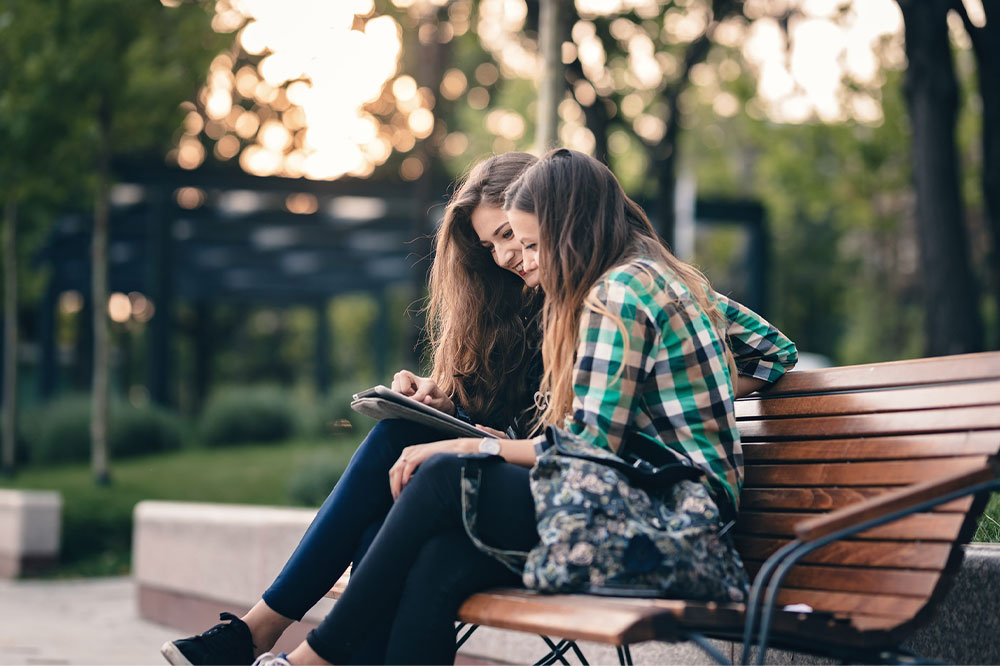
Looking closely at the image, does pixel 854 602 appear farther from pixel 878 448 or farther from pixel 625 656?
pixel 625 656

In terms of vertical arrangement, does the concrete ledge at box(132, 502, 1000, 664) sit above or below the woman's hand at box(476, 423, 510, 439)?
below

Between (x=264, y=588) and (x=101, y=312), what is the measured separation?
22.8 feet

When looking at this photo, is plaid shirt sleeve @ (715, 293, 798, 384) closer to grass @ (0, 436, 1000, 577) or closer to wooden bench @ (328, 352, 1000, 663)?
wooden bench @ (328, 352, 1000, 663)

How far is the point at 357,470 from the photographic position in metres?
3.06

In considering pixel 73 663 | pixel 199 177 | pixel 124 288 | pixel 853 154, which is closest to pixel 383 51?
pixel 199 177

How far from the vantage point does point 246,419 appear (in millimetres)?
16141

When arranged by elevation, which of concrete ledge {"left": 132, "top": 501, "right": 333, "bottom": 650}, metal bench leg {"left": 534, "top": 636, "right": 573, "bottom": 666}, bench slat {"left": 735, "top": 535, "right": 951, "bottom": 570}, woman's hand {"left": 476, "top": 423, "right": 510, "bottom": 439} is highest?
woman's hand {"left": 476, "top": 423, "right": 510, "bottom": 439}

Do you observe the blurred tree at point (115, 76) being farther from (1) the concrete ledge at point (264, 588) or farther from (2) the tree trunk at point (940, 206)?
(2) the tree trunk at point (940, 206)

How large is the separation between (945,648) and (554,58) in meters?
5.55

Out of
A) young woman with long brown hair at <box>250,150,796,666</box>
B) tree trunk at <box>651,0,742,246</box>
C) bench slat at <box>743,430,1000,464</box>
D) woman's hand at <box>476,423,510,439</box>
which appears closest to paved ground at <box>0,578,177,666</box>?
woman's hand at <box>476,423,510,439</box>

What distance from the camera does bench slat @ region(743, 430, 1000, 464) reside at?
2459mm

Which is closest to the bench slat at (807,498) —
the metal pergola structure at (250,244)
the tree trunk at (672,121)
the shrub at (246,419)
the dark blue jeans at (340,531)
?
the dark blue jeans at (340,531)

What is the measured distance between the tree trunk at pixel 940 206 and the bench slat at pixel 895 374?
193 inches

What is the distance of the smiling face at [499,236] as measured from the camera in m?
3.44
